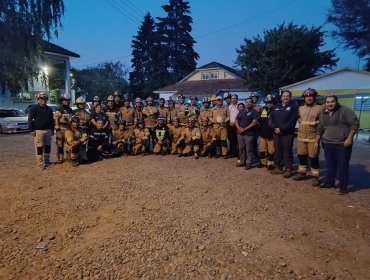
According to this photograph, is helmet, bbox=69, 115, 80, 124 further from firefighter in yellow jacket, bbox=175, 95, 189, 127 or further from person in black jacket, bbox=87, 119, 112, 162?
firefighter in yellow jacket, bbox=175, 95, 189, 127

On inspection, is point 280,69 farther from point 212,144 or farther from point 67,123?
point 67,123

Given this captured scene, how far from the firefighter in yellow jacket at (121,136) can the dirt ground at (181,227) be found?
2254 millimetres

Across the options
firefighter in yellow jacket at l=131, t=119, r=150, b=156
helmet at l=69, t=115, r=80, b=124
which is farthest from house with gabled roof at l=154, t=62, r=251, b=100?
helmet at l=69, t=115, r=80, b=124

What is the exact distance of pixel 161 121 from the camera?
29.8 feet

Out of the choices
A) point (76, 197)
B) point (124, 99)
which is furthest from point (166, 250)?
point (124, 99)

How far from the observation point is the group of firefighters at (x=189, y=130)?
20.5 ft

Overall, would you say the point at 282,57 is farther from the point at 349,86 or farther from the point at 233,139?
the point at 233,139

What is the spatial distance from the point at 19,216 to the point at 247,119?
17.6ft

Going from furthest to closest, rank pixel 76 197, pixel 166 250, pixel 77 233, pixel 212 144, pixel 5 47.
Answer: pixel 5 47
pixel 212 144
pixel 76 197
pixel 77 233
pixel 166 250

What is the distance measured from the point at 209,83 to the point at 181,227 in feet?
93.2

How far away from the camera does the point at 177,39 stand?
1647 inches

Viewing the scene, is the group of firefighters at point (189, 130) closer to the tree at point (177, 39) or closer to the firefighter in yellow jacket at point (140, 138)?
the firefighter in yellow jacket at point (140, 138)

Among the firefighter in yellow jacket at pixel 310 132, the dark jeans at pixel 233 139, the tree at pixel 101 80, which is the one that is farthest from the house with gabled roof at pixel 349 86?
the tree at pixel 101 80

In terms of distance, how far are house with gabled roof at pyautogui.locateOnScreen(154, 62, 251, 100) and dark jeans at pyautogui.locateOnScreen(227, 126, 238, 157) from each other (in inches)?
744
